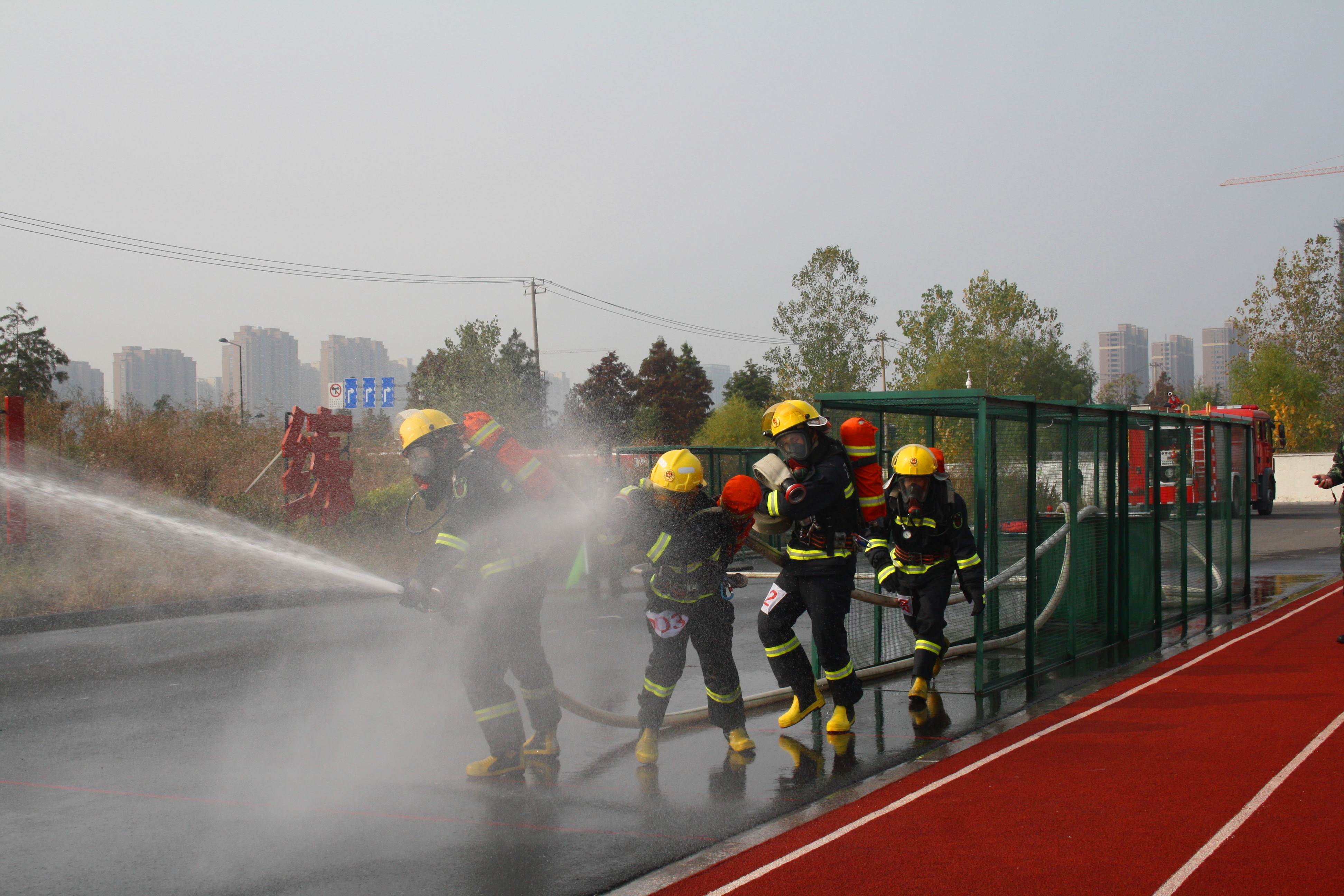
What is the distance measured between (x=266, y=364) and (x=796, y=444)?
121730 millimetres

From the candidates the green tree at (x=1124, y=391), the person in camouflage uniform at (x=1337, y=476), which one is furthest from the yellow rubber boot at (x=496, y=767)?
the green tree at (x=1124, y=391)

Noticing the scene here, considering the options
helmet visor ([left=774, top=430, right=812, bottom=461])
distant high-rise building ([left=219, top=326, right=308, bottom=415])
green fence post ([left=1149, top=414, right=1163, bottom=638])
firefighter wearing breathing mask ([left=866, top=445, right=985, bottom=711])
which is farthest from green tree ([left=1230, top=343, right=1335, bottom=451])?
distant high-rise building ([left=219, top=326, right=308, bottom=415])

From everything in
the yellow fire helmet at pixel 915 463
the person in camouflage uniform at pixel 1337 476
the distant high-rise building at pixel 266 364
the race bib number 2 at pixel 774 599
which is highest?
the distant high-rise building at pixel 266 364

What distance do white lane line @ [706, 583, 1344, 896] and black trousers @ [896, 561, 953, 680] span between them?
2.91 feet

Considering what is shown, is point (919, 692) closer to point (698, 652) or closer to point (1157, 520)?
point (698, 652)

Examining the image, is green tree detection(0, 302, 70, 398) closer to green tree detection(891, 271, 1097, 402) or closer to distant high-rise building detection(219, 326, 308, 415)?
green tree detection(891, 271, 1097, 402)

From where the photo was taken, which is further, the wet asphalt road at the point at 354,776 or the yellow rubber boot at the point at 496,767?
the yellow rubber boot at the point at 496,767

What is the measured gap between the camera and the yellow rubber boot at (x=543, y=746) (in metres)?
5.71

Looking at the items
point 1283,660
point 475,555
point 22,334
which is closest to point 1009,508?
point 1283,660

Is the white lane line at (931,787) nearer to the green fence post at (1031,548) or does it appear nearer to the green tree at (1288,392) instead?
the green fence post at (1031,548)

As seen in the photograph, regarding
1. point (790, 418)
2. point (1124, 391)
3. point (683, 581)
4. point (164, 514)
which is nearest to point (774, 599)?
point (683, 581)

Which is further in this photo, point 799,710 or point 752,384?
point 752,384

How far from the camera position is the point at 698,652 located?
5727 mm

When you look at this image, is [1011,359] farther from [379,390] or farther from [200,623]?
[200,623]
